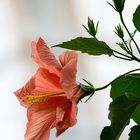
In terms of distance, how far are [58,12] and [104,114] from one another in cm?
50

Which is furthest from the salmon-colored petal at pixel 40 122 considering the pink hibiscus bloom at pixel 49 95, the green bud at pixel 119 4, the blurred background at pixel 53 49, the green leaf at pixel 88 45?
the blurred background at pixel 53 49

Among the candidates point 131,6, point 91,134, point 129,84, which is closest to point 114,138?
point 129,84

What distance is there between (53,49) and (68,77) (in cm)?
108

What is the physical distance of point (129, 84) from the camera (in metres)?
0.84

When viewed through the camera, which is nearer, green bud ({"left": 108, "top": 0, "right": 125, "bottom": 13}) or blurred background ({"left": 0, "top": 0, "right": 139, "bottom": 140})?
green bud ({"left": 108, "top": 0, "right": 125, "bottom": 13})

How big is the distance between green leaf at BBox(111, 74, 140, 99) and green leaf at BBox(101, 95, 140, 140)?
143mm

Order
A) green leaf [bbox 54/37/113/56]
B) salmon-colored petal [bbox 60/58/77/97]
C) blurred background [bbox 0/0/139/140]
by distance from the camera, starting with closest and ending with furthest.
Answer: salmon-colored petal [bbox 60/58/77/97]
green leaf [bbox 54/37/113/56]
blurred background [bbox 0/0/139/140]

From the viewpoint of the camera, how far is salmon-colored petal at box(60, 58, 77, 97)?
2.08 ft

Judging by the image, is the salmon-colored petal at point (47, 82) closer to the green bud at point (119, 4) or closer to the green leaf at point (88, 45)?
the green leaf at point (88, 45)

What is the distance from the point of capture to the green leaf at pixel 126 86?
2.73 feet

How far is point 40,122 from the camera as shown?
681 millimetres

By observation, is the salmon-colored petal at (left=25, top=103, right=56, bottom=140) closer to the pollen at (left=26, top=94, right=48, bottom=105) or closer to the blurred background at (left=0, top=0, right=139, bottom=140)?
the pollen at (left=26, top=94, right=48, bottom=105)

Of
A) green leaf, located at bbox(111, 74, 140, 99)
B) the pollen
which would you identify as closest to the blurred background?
green leaf, located at bbox(111, 74, 140, 99)

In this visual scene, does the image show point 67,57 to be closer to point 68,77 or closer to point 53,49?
point 68,77
